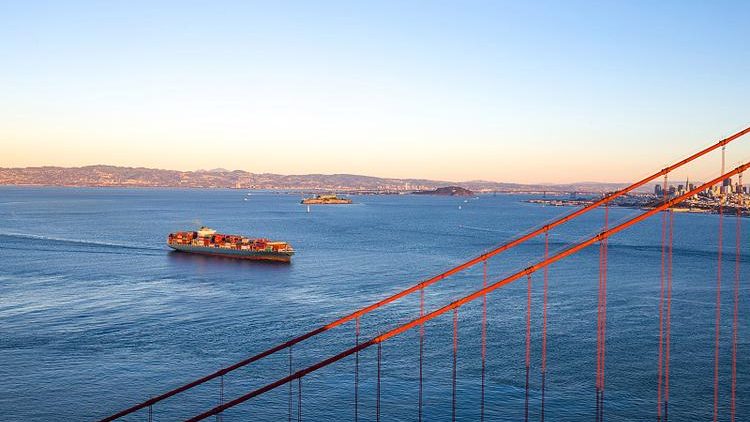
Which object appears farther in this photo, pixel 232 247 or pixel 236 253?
pixel 232 247

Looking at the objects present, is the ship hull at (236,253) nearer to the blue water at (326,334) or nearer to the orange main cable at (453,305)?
the blue water at (326,334)

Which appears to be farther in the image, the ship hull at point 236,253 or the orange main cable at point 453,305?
the ship hull at point 236,253

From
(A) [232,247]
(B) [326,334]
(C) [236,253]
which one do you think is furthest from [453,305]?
Answer: (A) [232,247]

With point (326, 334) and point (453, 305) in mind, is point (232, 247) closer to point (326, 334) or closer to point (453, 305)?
point (326, 334)

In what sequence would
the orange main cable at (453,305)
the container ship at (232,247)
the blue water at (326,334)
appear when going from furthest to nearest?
the container ship at (232,247)
the blue water at (326,334)
the orange main cable at (453,305)

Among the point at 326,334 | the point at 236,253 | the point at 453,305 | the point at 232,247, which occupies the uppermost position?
Result: the point at 453,305

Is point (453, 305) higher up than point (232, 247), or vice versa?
point (453, 305)

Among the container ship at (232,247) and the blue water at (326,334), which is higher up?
the container ship at (232,247)

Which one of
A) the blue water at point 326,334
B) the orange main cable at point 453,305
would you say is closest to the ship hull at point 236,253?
the blue water at point 326,334
